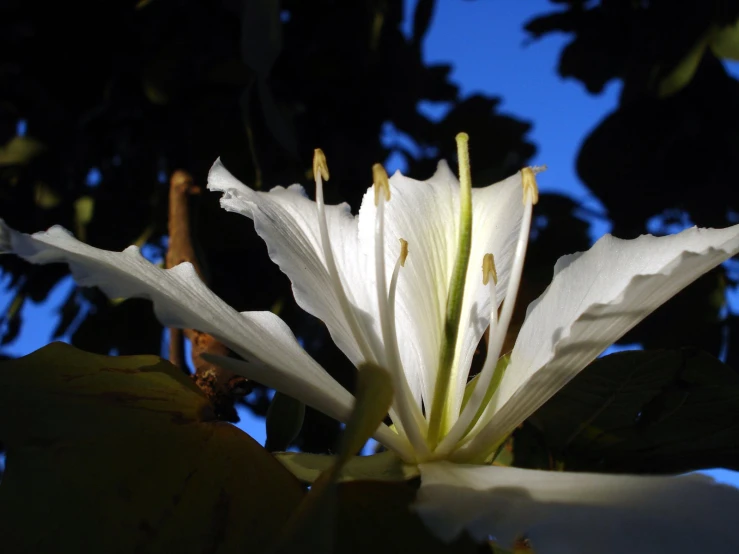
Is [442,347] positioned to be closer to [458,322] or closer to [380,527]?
[458,322]

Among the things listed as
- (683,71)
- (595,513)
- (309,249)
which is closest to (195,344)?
(309,249)

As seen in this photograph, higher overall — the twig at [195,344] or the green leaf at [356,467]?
the twig at [195,344]

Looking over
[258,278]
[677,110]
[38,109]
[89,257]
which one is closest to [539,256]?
[258,278]

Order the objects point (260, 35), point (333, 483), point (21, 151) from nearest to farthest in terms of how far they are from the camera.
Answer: point (333, 483)
point (260, 35)
point (21, 151)

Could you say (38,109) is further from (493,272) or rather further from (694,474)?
(694,474)

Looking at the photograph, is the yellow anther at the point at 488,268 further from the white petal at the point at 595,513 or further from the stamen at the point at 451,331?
the white petal at the point at 595,513

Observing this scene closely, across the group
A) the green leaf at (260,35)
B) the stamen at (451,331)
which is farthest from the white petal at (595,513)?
the green leaf at (260,35)

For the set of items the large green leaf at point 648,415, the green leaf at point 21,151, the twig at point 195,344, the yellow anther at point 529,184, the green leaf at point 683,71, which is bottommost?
the large green leaf at point 648,415
